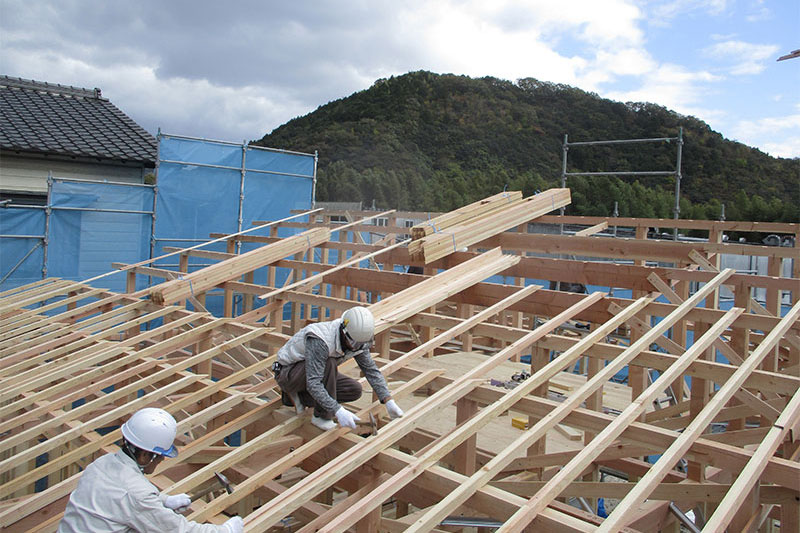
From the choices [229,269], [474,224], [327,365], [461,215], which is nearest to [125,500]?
[327,365]

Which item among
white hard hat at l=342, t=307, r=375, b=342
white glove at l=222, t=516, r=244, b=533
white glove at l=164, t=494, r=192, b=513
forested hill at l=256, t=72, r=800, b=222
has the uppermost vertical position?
forested hill at l=256, t=72, r=800, b=222

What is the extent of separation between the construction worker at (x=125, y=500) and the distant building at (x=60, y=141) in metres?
13.2

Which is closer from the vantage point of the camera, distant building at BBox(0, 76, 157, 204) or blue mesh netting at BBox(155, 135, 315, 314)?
blue mesh netting at BBox(155, 135, 315, 314)

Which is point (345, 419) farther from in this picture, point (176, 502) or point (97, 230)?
point (97, 230)

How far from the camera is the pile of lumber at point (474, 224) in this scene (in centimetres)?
798

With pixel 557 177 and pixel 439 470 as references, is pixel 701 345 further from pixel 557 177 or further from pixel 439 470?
pixel 557 177

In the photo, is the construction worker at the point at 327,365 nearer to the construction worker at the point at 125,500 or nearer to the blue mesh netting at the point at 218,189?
the construction worker at the point at 125,500

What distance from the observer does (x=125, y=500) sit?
118 inches

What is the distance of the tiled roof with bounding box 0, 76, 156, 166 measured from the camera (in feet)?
46.9

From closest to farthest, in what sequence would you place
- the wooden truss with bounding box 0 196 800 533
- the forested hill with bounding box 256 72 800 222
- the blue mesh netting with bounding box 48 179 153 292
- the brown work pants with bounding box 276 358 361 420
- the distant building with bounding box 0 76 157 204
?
the wooden truss with bounding box 0 196 800 533
the brown work pants with bounding box 276 358 361 420
the blue mesh netting with bounding box 48 179 153 292
the distant building with bounding box 0 76 157 204
the forested hill with bounding box 256 72 800 222

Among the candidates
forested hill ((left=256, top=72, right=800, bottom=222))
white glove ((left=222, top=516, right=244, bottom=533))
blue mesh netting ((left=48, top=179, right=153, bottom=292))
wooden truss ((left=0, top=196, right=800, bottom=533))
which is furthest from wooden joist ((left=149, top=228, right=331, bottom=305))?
forested hill ((left=256, top=72, right=800, bottom=222))

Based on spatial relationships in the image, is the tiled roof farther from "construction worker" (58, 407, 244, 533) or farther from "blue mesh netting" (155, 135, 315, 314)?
"construction worker" (58, 407, 244, 533)

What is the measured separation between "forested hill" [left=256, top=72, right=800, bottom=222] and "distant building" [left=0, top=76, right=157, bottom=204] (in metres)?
29.2

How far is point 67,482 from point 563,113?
55.6 meters
